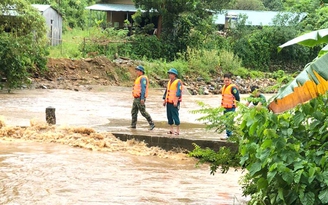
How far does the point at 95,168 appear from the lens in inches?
480

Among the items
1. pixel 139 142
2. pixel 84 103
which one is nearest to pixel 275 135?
pixel 139 142

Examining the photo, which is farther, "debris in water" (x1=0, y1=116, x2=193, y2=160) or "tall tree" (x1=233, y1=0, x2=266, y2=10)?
"tall tree" (x1=233, y1=0, x2=266, y2=10)

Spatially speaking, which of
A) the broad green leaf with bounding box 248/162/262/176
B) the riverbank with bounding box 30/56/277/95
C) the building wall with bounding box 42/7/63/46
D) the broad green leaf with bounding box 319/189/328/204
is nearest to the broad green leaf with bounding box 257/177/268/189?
the broad green leaf with bounding box 248/162/262/176

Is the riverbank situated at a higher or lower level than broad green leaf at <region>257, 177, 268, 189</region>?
lower

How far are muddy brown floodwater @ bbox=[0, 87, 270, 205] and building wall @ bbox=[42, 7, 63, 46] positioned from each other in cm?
2245

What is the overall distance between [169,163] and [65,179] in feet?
9.59

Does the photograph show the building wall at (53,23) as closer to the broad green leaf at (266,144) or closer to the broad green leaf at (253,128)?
the broad green leaf at (253,128)

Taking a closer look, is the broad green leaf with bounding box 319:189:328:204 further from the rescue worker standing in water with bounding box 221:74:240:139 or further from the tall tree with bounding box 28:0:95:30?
the tall tree with bounding box 28:0:95:30

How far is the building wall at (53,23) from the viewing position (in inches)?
1609

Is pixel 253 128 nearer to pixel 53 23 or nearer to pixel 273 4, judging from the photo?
pixel 53 23

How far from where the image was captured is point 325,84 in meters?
6.11

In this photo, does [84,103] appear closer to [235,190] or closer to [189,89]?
[189,89]

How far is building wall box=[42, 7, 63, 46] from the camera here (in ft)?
134

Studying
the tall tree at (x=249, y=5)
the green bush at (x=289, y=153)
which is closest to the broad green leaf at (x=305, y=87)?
the green bush at (x=289, y=153)
